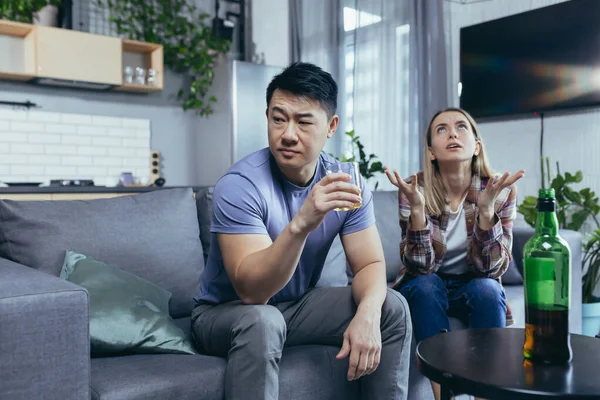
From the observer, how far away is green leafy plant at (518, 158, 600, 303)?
305cm

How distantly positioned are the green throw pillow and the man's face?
1.74 ft

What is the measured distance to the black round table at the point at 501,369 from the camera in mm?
967

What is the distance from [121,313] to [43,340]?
366 millimetres

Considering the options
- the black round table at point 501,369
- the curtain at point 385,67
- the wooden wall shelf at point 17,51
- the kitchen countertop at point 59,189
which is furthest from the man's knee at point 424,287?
the wooden wall shelf at point 17,51

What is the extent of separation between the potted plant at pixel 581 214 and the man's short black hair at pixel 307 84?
1992 millimetres

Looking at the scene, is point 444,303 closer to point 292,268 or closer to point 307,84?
point 292,268

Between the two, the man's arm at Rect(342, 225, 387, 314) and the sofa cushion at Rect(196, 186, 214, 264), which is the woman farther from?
the sofa cushion at Rect(196, 186, 214, 264)

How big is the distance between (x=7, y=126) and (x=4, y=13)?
2.59 feet

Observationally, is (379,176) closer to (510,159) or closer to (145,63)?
(510,159)

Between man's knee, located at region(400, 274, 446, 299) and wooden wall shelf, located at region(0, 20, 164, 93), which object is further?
wooden wall shelf, located at region(0, 20, 164, 93)

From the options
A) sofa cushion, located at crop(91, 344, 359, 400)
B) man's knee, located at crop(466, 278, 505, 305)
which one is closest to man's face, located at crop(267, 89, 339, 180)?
sofa cushion, located at crop(91, 344, 359, 400)

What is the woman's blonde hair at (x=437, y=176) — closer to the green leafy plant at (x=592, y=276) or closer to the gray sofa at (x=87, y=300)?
the gray sofa at (x=87, y=300)

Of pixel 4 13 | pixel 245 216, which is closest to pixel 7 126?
pixel 4 13

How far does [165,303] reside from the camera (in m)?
1.69
